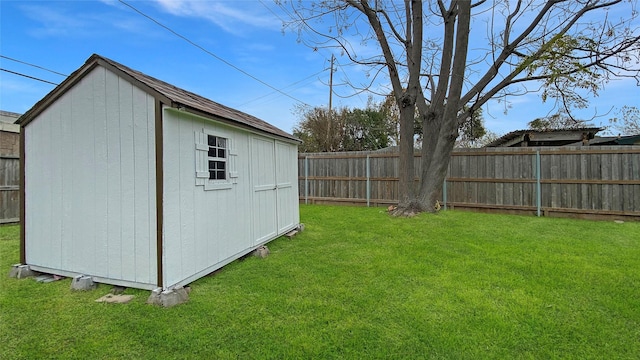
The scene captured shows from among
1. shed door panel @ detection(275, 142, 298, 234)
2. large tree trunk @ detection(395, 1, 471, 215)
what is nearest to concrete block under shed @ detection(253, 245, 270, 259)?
shed door panel @ detection(275, 142, 298, 234)

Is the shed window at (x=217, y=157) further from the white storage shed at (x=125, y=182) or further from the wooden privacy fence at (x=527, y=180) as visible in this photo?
the wooden privacy fence at (x=527, y=180)

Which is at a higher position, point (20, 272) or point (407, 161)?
point (407, 161)

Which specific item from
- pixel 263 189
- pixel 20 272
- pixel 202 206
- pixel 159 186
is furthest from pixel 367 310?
pixel 20 272

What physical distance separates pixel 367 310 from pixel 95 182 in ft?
10.1

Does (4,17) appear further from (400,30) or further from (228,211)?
(400,30)

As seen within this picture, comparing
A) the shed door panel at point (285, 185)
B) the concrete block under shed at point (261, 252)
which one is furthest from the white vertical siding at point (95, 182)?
the shed door panel at point (285, 185)

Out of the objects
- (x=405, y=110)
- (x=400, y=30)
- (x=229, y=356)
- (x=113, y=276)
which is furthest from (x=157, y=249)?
(x=400, y=30)

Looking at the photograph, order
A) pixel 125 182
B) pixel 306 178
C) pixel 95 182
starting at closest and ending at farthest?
pixel 125 182
pixel 95 182
pixel 306 178

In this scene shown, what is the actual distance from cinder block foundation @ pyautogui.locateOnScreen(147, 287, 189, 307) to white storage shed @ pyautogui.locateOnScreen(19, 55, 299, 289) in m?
0.08

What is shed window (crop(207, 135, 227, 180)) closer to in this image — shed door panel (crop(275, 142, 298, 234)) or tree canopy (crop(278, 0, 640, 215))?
shed door panel (crop(275, 142, 298, 234))

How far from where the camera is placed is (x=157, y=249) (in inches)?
119

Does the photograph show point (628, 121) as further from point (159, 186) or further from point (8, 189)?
point (8, 189)

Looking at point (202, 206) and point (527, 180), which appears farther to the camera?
point (527, 180)

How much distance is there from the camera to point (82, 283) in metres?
3.27
